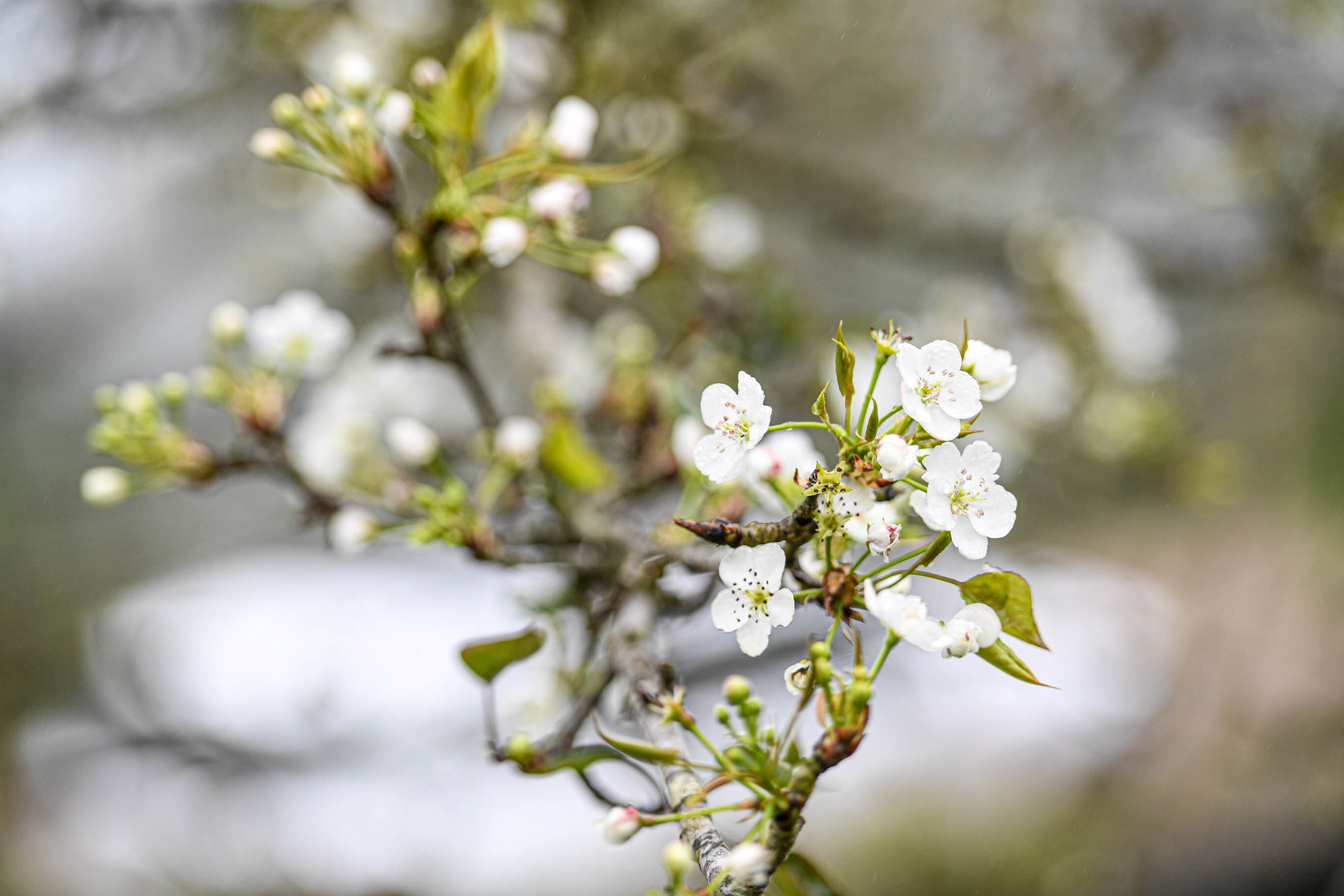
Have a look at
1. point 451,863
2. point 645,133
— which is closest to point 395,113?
point 645,133

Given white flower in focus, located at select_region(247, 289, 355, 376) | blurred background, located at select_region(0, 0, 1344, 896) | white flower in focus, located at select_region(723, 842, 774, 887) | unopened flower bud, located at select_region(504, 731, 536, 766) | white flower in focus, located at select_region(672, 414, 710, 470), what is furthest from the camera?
blurred background, located at select_region(0, 0, 1344, 896)

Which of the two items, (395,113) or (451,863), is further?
(451,863)

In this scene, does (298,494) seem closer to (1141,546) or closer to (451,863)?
(451,863)

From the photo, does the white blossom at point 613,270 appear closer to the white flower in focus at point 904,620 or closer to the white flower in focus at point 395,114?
the white flower in focus at point 395,114

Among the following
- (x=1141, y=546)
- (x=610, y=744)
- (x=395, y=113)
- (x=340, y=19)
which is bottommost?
(x=610, y=744)

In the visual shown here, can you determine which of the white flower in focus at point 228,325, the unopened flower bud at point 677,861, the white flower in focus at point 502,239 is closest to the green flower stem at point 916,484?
the unopened flower bud at point 677,861

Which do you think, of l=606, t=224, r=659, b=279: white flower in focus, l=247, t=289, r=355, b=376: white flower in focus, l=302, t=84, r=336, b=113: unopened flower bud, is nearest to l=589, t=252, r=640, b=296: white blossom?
l=606, t=224, r=659, b=279: white flower in focus

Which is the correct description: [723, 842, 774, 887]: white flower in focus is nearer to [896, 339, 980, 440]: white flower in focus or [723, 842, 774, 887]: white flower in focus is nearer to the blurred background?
[896, 339, 980, 440]: white flower in focus
